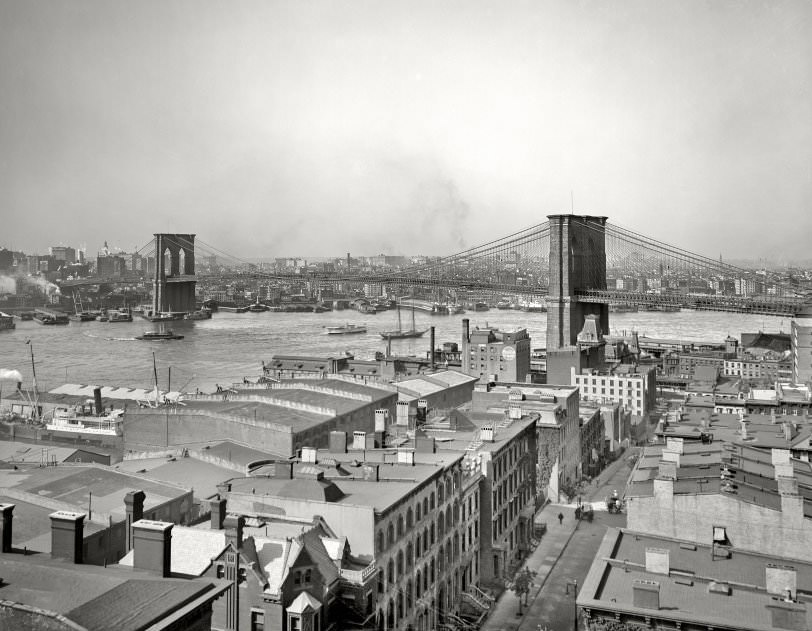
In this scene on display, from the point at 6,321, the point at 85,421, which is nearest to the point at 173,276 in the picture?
the point at 6,321

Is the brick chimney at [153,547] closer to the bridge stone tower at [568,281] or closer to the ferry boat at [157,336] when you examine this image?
the bridge stone tower at [568,281]

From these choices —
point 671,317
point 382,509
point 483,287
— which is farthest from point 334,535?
point 671,317

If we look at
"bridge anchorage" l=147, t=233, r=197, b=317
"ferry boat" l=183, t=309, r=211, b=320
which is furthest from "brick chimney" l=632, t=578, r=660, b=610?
"ferry boat" l=183, t=309, r=211, b=320

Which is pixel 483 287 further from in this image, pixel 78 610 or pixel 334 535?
pixel 78 610

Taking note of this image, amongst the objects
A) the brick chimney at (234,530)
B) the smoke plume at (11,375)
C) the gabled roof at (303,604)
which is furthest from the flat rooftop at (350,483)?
the smoke plume at (11,375)

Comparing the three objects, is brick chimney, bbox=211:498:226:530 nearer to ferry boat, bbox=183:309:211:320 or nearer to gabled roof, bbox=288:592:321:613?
gabled roof, bbox=288:592:321:613

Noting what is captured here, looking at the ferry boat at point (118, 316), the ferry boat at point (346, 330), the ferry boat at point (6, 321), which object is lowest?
the ferry boat at point (346, 330)
